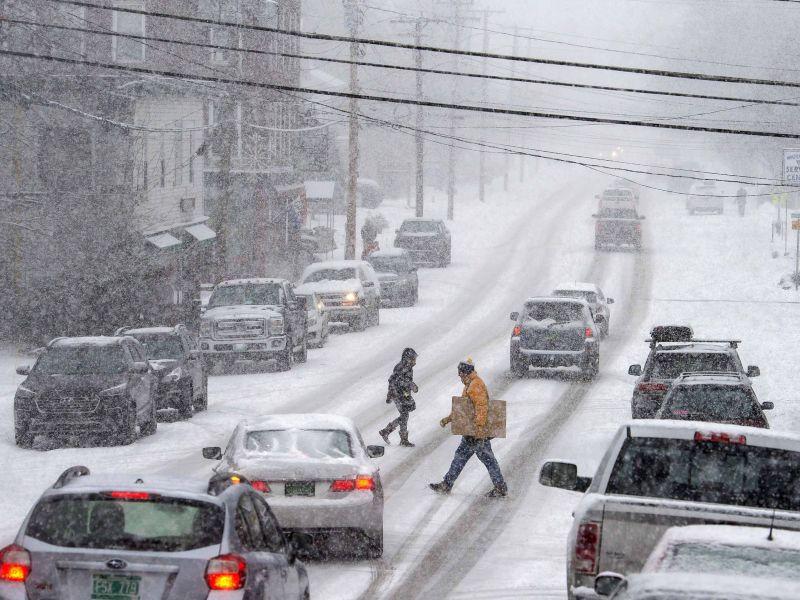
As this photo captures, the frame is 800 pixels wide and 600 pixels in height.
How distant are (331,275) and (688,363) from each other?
19.0m

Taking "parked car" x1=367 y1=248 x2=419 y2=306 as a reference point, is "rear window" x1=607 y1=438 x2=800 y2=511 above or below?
below

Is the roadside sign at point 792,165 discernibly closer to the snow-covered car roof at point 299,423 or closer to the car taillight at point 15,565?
the snow-covered car roof at point 299,423

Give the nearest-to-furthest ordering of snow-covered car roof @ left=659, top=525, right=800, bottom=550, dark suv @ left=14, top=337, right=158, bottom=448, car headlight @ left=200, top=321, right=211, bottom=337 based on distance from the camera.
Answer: snow-covered car roof @ left=659, top=525, right=800, bottom=550
dark suv @ left=14, top=337, right=158, bottom=448
car headlight @ left=200, top=321, right=211, bottom=337

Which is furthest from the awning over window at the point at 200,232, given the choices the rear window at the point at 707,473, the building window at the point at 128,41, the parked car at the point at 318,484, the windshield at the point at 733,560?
the windshield at the point at 733,560

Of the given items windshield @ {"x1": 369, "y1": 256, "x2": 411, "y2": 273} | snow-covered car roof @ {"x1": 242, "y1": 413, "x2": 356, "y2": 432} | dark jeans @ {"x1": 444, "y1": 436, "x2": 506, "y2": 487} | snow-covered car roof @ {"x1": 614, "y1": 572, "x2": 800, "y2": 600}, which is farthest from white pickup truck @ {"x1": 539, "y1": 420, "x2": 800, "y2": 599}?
windshield @ {"x1": 369, "y1": 256, "x2": 411, "y2": 273}

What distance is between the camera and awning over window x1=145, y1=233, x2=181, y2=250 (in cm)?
4112

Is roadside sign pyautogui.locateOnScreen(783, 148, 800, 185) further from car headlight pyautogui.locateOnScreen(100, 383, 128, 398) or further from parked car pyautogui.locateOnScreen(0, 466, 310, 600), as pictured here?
parked car pyautogui.locateOnScreen(0, 466, 310, 600)

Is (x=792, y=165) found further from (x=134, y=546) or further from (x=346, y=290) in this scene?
(x=134, y=546)

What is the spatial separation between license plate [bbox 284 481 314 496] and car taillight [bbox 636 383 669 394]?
10638mm

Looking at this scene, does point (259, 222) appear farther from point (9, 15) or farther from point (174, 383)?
point (174, 383)

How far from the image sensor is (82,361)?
74.9ft

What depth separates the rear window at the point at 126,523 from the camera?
7.85 metres

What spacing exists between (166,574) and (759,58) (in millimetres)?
89057

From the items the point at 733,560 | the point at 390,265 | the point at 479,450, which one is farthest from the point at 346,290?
the point at 733,560
